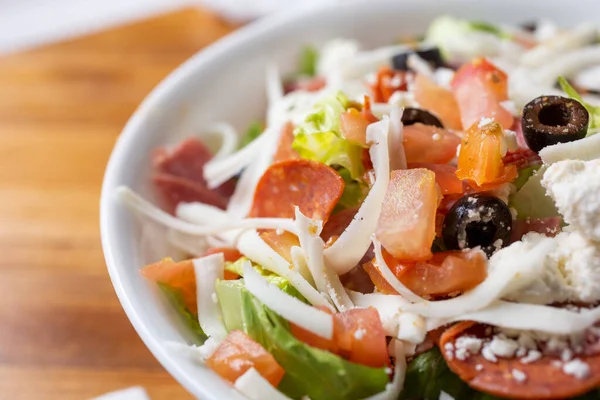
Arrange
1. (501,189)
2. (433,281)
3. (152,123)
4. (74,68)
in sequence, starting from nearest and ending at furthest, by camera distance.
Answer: (433,281) → (501,189) → (152,123) → (74,68)

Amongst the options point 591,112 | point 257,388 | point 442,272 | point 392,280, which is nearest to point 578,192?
point 442,272

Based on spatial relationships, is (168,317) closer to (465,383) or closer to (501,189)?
(465,383)

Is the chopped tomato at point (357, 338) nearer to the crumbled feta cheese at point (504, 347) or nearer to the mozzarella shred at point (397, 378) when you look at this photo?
the mozzarella shred at point (397, 378)

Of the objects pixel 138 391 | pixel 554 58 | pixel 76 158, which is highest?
pixel 554 58

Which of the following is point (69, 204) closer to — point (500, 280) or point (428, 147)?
point (428, 147)

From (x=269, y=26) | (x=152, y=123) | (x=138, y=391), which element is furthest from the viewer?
(x=269, y=26)

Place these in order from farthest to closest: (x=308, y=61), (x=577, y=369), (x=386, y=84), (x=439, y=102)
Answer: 1. (x=308, y=61)
2. (x=386, y=84)
3. (x=439, y=102)
4. (x=577, y=369)

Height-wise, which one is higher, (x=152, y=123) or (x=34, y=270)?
(x=152, y=123)

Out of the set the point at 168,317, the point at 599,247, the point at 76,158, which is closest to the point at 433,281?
the point at 599,247
